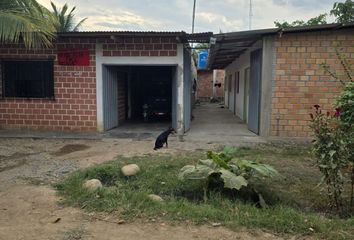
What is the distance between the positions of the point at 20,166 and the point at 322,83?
26.8 ft

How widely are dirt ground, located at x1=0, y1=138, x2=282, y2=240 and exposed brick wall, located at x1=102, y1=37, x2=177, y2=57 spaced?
374 centimetres

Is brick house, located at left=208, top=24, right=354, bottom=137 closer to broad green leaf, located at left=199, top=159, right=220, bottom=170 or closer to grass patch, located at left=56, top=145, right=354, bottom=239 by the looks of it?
grass patch, located at left=56, top=145, right=354, bottom=239

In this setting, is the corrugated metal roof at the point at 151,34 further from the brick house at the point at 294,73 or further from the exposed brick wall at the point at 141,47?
the exposed brick wall at the point at 141,47

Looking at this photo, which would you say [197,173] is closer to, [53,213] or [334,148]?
[334,148]

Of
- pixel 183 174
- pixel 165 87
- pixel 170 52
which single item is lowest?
pixel 183 174

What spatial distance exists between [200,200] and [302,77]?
6.57 m

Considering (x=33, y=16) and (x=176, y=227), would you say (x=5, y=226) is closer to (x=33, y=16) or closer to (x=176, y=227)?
(x=176, y=227)

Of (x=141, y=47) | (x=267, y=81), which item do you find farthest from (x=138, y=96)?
(x=267, y=81)

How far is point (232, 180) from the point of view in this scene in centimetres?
486

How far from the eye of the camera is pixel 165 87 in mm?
15875

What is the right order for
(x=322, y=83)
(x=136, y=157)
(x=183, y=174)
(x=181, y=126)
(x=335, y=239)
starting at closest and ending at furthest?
Answer: (x=335, y=239)
(x=183, y=174)
(x=136, y=157)
(x=322, y=83)
(x=181, y=126)

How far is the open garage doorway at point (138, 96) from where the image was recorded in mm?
12016

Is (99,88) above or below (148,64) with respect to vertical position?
below

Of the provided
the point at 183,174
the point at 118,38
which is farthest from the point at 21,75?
the point at 183,174
